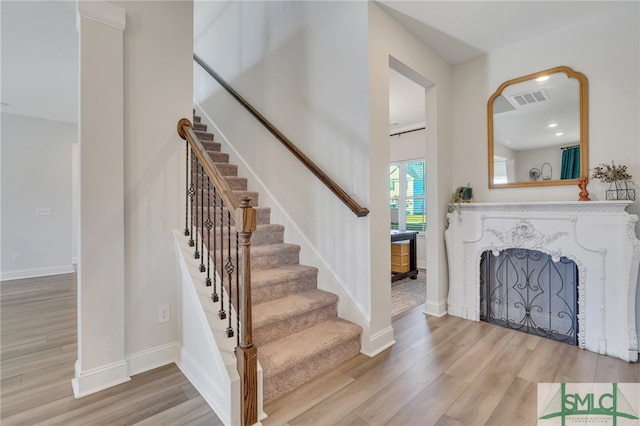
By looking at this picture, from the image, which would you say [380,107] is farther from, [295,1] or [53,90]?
[53,90]

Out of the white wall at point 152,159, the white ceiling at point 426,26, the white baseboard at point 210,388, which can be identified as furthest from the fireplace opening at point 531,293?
the white wall at point 152,159

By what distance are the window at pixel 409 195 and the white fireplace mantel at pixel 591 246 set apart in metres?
2.96

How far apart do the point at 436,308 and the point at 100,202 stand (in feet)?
9.97

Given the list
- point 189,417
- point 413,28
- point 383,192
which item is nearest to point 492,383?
point 383,192

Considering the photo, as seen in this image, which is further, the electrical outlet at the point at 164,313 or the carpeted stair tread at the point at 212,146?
the carpeted stair tread at the point at 212,146

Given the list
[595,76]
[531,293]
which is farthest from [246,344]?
[595,76]

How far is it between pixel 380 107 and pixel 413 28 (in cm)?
91

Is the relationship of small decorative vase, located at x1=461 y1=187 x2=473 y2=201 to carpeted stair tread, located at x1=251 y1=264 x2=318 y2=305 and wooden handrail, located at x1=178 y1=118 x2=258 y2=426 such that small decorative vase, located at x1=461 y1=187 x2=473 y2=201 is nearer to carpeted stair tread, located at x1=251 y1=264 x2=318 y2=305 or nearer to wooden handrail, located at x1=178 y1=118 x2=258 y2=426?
carpeted stair tread, located at x1=251 y1=264 x2=318 y2=305

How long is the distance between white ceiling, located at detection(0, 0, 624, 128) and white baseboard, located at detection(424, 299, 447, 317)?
2573mm

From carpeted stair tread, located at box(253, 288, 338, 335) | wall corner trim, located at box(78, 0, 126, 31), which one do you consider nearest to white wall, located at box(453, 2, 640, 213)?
carpeted stair tread, located at box(253, 288, 338, 335)

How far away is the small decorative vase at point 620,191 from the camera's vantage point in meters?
2.28

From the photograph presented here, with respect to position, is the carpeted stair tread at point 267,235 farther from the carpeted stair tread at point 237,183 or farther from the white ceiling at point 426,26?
the white ceiling at point 426,26

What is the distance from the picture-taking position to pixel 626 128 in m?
2.34

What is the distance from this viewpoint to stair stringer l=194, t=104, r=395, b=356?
2307 millimetres
